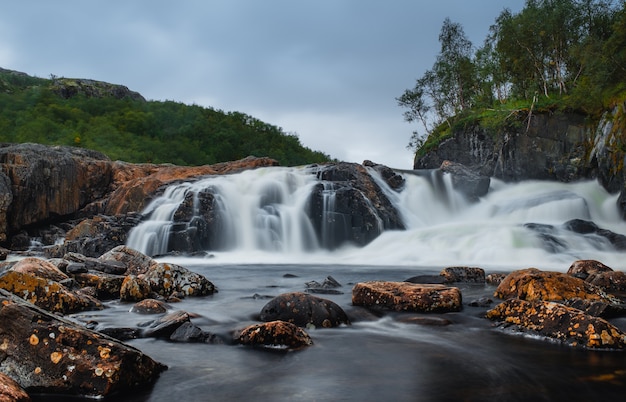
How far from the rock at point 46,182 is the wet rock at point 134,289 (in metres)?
21.0

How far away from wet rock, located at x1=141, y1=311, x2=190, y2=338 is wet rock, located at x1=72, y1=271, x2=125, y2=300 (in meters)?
3.08

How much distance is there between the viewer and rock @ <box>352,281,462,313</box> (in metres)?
7.05

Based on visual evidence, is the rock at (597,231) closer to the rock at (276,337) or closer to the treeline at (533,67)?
the treeline at (533,67)

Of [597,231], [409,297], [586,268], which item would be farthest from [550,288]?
[597,231]

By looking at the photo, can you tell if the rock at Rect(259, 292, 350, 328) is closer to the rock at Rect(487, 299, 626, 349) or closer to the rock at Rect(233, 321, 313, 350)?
the rock at Rect(233, 321, 313, 350)

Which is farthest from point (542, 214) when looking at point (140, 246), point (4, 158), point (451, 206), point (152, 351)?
point (4, 158)

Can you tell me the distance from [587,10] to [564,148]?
12.4 m

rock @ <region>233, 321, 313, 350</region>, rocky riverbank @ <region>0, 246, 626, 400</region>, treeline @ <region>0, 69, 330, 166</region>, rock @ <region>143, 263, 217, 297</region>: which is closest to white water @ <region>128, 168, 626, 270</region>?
rocky riverbank @ <region>0, 246, 626, 400</region>

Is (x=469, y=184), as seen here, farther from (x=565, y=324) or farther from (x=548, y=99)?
(x=565, y=324)

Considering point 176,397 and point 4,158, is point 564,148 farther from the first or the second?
point 4,158

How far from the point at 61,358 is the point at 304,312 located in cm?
312

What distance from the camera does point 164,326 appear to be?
546 cm

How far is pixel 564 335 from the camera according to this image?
520 centimetres

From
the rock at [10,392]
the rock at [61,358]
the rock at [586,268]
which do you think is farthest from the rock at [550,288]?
the rock at [10,392]
